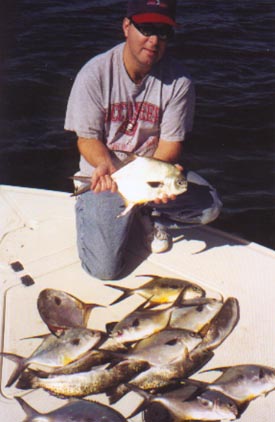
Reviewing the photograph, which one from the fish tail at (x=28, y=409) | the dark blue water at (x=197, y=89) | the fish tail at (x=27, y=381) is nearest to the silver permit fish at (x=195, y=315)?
the fish tail at (x=27, y=381)

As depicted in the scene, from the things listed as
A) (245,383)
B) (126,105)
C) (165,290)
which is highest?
(126,105)

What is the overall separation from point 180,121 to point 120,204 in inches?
29.6

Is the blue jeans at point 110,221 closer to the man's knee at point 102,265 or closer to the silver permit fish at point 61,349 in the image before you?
the man's knee at point 102,265

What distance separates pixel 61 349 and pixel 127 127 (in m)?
1.65

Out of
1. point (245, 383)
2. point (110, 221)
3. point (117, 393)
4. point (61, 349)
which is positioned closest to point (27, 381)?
point (61, 349)

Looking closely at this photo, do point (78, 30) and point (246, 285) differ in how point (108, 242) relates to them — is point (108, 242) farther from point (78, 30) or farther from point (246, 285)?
point (78, 30)

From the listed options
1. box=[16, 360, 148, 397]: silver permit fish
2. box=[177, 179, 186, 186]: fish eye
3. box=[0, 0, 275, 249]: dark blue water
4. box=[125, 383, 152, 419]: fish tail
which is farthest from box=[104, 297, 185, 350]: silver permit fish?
box=[0, 0, 275, 249]: dark blue water

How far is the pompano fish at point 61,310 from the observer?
3354 millimetres

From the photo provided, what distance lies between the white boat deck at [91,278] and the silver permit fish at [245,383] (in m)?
0.05

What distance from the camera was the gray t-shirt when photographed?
3693 millimetres

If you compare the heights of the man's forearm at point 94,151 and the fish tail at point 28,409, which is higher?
the man's forearm at point 94,151

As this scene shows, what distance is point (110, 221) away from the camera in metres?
3.85

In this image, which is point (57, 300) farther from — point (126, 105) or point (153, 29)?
point (153, 29)

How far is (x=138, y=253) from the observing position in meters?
4.08
